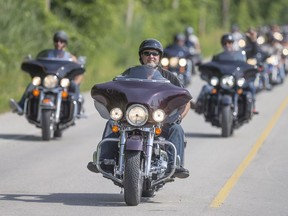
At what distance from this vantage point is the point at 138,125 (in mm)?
12133

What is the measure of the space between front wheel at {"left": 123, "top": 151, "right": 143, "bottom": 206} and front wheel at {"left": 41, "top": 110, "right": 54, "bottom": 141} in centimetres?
770

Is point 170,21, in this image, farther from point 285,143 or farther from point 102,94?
point 102,94

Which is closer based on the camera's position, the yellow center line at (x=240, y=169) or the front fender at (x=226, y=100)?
the yellow center line at (x=240, y=169)

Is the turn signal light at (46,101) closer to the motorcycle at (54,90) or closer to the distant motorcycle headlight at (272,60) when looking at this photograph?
the motorcycle at (54,90)

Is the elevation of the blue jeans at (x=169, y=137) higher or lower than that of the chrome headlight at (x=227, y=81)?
lower

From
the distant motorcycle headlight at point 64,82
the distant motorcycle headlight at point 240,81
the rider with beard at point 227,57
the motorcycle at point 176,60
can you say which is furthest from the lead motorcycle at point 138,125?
the motorcycle at point 176,60

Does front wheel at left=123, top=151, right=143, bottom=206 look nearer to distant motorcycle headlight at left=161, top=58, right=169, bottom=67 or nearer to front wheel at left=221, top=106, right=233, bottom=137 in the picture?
front wheel at left=221, top=106, right=233, bottom=137

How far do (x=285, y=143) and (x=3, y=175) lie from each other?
6951mm

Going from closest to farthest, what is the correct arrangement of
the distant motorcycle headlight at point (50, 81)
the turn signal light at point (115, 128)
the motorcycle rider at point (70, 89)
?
the turn signal light at point (115, 128) < the distant motorcycle headlight at point (50, 81) < the motorcycle rider at point (70, 89)

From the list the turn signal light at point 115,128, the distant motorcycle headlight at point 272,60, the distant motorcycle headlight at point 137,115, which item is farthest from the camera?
the distant motorcycle headlight at point 272,60

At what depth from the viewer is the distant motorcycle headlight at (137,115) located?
12102 mm

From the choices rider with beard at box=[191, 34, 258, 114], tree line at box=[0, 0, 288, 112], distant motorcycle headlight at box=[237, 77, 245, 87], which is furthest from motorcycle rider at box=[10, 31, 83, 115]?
tree line at box=[0, 0, 288, 112]

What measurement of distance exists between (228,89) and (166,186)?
25.4ft

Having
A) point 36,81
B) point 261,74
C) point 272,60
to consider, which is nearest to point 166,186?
point 36,81
